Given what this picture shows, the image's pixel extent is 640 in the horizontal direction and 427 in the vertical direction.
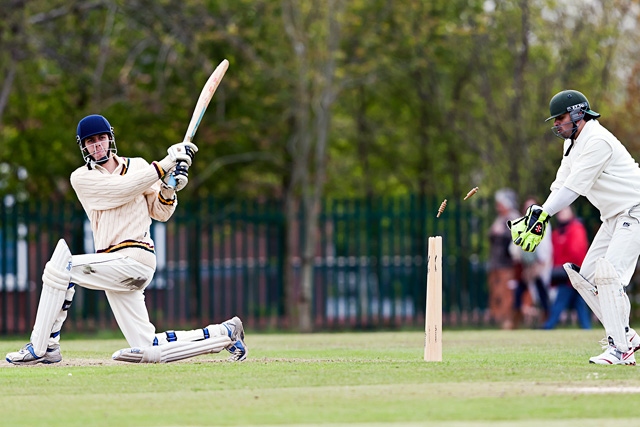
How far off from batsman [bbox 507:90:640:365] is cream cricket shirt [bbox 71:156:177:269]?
280 centimetres

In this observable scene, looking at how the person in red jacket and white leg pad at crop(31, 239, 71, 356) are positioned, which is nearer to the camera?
white leg pad at crop(31, 239, 71, 356)

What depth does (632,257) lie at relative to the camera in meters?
9.90

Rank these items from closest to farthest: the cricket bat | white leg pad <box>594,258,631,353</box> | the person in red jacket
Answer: white leg pad <box>594,258,631,353</box>, the cricket bat, the person in red jacket

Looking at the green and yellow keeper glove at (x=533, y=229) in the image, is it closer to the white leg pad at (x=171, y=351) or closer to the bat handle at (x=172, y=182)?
the white leg pad at (x=171, y=351)

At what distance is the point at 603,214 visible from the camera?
1012 centimetres

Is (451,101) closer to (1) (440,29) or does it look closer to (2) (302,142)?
(1) (440,29)

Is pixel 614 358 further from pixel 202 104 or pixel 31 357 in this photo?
pixel 31 357

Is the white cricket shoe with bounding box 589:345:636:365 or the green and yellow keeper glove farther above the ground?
the green and yellow keeper glove

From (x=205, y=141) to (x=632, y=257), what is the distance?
13.9 metres

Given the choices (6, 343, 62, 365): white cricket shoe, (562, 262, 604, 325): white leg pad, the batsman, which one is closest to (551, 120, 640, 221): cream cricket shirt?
the batsman

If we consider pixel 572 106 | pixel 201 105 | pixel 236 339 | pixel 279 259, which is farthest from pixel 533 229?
pixel 279 259

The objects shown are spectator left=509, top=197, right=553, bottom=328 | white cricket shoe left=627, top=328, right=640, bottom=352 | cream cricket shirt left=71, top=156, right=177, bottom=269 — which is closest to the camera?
cream cricket shirt left=71, top=156, right=177, bottom=269

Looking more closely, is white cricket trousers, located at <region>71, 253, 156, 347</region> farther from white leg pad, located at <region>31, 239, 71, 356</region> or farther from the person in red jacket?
the person in red jacket

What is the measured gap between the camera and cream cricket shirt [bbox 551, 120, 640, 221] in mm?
9828
